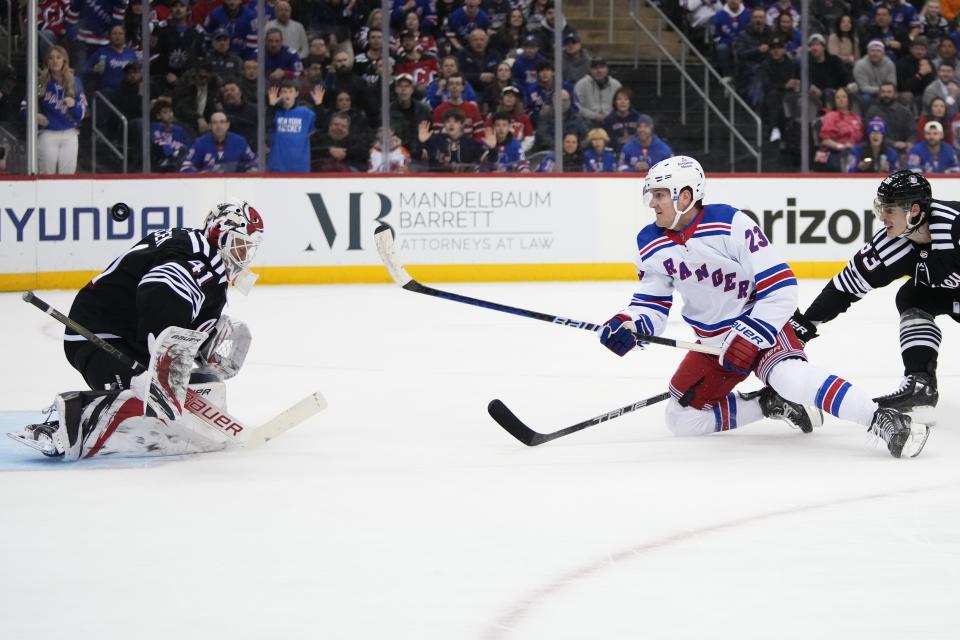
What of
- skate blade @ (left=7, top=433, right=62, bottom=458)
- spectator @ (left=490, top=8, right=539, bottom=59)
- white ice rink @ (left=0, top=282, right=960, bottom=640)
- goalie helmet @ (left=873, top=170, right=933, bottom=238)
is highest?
spectator @ (left=490, top=8, right=539, bottom=59)

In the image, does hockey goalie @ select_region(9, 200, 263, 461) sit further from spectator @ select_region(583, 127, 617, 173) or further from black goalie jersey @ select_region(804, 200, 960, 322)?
spectator @ select_region(583, 127, 617, 173)

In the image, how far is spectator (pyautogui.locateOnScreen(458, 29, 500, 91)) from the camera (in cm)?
1027

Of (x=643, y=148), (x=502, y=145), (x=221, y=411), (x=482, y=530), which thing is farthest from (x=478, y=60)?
(x=482, y=530)

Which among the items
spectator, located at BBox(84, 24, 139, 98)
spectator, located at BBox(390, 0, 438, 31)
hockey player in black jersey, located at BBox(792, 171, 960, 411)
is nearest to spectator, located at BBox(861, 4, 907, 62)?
spectator, located at BBox(390, 0, 438, 31)

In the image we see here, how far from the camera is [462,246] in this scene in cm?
1017

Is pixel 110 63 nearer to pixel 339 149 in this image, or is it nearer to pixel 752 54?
pixel 339 149

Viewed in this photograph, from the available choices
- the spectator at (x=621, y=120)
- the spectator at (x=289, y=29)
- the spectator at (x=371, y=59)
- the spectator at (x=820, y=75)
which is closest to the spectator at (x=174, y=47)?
the spectator at (x=289, y=29)

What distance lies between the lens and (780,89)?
10773 millimetres

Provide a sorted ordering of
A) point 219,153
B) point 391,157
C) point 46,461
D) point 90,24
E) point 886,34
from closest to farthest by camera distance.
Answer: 1. point 46,461
2. point 90,24
3. point 219,153
4. point 391,157
5. point 886,34

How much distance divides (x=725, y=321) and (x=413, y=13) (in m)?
6.35

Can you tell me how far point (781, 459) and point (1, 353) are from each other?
385 cm

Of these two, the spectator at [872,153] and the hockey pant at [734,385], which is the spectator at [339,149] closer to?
the spectator at [872,153]

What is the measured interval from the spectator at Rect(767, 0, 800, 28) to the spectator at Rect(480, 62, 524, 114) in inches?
84.9

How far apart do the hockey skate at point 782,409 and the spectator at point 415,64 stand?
6.11 metres
